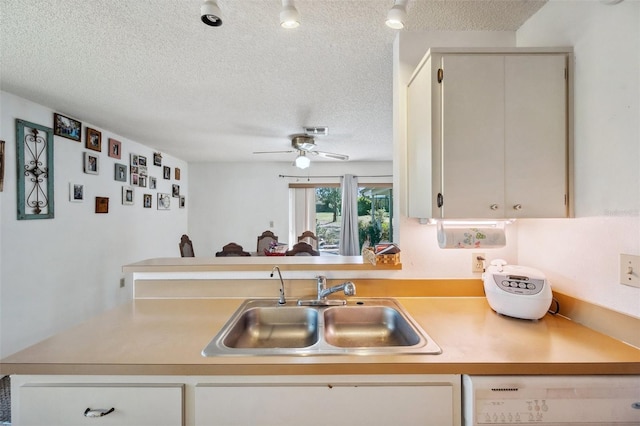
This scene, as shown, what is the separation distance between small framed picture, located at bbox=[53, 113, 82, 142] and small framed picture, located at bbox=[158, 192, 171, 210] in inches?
63.0

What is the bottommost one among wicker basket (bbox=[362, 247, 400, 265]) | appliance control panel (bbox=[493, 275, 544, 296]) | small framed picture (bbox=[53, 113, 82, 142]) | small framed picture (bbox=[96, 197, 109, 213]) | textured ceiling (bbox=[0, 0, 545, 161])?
appliance control panel (bbox=[493, 275, 544, 296])

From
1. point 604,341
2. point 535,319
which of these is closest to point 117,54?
point 535,319

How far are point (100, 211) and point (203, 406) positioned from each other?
312 cm

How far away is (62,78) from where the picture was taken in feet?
6.26

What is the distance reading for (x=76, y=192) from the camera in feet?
8.98

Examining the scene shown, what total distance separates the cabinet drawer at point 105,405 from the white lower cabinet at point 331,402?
0.08 m

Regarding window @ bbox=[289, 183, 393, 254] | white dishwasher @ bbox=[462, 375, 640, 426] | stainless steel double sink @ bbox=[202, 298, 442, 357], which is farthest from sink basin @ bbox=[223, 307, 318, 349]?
window @ bbox=[289, 183, 393, 254]

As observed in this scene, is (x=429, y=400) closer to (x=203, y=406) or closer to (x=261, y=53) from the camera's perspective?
(x=203, y=406)

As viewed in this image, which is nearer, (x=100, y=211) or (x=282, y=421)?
(x=282, y=421)

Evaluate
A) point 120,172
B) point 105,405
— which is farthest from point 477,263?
point 120,172

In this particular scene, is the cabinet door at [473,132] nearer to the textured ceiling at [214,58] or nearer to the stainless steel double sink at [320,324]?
the textured ceiling at [214,58]

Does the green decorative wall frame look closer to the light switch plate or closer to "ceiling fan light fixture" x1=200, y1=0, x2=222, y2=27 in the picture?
"ceiling fan light fixture" x1=200, y1=0, x2=222, y2=27

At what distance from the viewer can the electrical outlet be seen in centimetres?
145

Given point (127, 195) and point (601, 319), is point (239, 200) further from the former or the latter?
point (601, 319)
